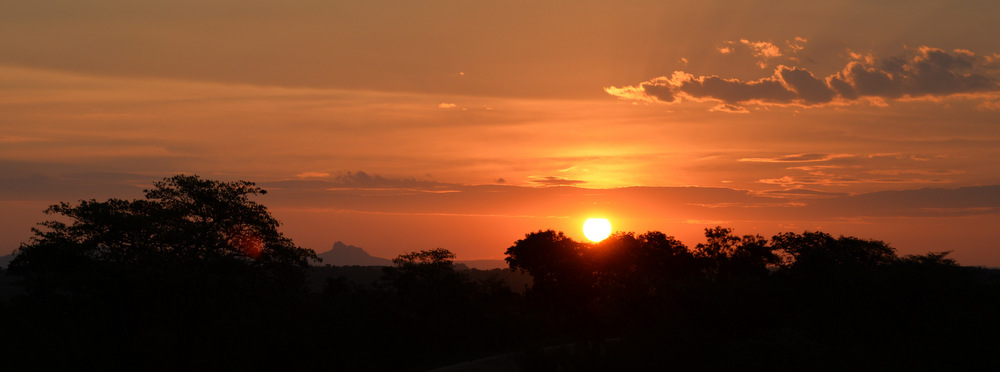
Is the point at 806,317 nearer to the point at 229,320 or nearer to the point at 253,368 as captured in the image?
the point at 229,320

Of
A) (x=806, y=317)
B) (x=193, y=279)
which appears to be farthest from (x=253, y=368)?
(x=806, y=317)

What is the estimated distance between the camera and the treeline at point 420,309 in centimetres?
3309

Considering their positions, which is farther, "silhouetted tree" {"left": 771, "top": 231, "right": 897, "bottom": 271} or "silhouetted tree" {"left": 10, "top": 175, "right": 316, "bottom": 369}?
"silhouetted tree" {"left": 771, "top": 231, "right": 897, "bottom": 271}

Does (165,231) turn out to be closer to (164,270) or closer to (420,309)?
(164,270)

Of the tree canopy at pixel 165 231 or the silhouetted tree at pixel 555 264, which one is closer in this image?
the tree canopy at pixel 165 231

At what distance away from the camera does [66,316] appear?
4531cm

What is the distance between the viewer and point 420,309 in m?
63.5

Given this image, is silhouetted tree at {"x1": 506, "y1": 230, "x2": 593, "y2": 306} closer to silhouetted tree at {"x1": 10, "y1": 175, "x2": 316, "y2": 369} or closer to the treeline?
the treeline

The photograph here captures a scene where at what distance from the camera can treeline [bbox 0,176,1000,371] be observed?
33.1 meters

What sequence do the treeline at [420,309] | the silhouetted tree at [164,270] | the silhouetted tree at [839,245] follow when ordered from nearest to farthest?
the treeline at [420,309]
the silhouetted tree at [164,270]
the silhouetted tree at [839,245]

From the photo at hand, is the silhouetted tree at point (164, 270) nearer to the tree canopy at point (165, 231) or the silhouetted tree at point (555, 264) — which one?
the tree canopy at point (165, 231)

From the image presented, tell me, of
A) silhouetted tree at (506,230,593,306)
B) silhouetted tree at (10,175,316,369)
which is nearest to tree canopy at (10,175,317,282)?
silhouetted tree at (10,175,316,369)

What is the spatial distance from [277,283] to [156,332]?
7972mm

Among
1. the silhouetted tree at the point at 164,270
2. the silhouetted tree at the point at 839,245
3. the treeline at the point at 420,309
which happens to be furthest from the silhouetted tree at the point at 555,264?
the silhouetted tree at the point at 164,270
